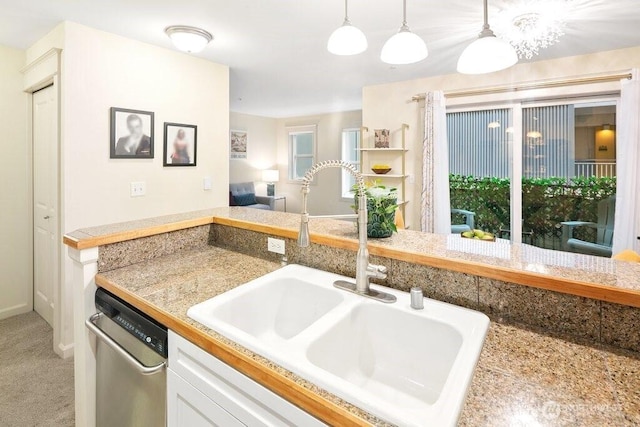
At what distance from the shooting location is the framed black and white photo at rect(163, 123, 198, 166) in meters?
3.04

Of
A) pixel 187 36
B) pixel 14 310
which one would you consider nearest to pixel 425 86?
pixel 187 36

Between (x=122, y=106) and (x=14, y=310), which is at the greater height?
(x=122, y=106)

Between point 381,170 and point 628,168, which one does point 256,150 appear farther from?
point 628,168

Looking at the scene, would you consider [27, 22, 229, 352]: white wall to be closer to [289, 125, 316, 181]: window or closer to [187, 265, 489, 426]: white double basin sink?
[187, 265, 489, 426]: white double basin sink

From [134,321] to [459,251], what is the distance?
118 cm

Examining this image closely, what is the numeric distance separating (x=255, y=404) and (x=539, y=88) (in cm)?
391

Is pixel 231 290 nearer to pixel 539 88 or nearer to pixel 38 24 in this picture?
pixel 38 24

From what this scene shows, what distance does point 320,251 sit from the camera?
150cm

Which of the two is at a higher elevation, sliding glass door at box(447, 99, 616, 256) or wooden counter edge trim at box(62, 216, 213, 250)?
sliding glass door at box(447, 99, 616, 256)

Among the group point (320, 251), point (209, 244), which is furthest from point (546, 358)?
point (209, 244)

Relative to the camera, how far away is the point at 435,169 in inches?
157

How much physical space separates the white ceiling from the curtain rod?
243 millimetres

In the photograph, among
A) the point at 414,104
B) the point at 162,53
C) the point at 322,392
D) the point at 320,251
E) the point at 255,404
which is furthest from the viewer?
the point at 414,104

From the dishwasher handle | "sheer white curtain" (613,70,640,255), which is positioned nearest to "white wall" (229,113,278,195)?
the dishwasher handle
